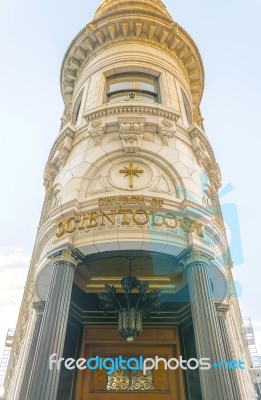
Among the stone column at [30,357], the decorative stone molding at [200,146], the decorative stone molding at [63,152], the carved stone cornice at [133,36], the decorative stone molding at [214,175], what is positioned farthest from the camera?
the carved stone cornice at [133,36]

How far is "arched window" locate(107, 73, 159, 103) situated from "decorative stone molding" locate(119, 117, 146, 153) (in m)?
2.09

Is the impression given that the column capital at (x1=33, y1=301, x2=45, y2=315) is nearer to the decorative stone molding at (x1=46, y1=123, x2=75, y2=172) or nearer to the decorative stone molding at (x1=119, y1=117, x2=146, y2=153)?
the decorative stone molding at (x1=46, y1=123, x2=75, y2=172)

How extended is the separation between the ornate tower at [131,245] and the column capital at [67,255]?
28 mm

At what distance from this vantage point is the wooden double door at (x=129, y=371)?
10.5m

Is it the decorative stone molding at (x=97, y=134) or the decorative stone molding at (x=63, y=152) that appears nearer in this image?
the decorative stone molding at (x=97, y=134)

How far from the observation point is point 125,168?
34.7 feet

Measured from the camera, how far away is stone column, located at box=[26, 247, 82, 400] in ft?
22.7

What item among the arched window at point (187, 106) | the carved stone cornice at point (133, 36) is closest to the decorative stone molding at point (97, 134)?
the arched window at point (187, 106)

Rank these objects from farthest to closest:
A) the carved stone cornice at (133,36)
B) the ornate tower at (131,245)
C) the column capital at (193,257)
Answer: the carved stone cornice at (133,36) < the column capital at (193,257) < the ornate tower at (131,245)

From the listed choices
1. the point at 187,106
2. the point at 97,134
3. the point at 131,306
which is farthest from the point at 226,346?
the point at 187,106

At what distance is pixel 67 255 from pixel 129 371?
4833mm

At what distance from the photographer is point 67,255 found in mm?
8750

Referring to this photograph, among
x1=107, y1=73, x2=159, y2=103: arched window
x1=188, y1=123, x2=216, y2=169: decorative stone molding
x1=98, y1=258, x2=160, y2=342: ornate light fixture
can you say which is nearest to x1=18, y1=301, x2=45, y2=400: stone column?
x1=98, y1=258, x2=160, y2=342: ornate light fixture

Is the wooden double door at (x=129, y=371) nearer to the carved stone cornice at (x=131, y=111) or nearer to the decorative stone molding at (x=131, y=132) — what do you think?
the decorative stone molding at (x=131, y=132)
